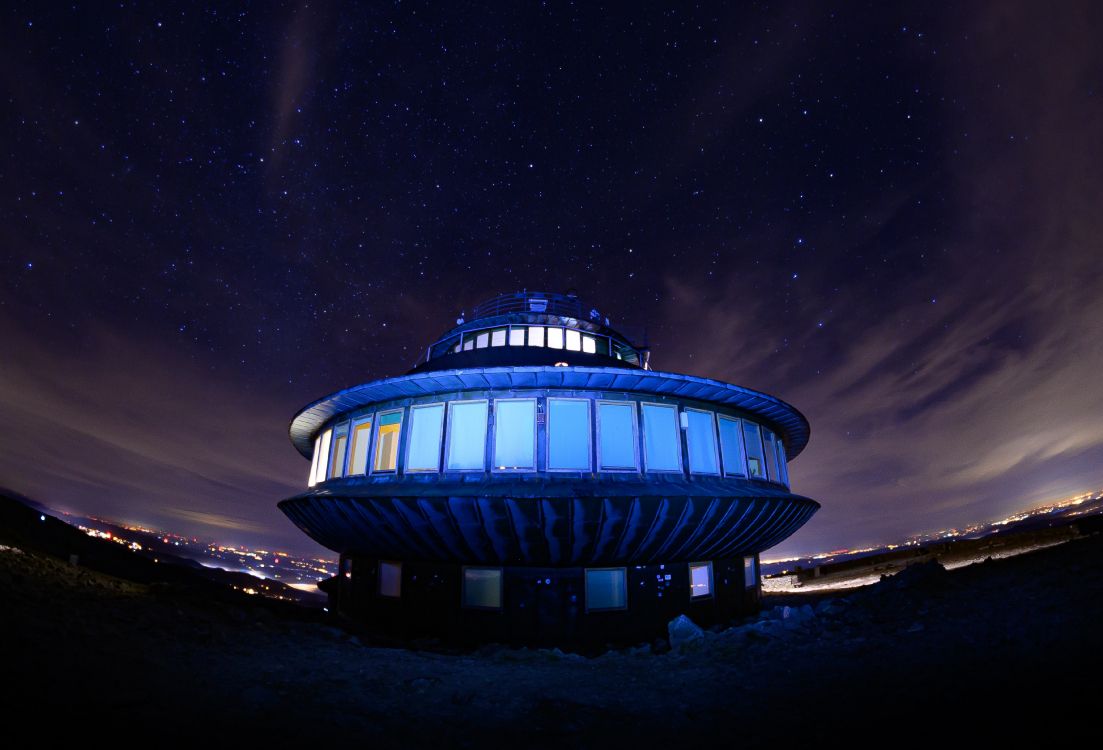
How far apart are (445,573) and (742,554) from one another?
10.4 metres

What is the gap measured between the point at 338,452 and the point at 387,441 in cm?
313

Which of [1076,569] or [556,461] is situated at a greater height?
[556,461]

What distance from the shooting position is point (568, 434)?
1430cm

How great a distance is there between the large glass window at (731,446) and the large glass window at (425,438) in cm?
920

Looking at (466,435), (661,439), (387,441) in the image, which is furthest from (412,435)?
Answer: (661,439)

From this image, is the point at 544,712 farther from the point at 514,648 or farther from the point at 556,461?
the point at 556,461

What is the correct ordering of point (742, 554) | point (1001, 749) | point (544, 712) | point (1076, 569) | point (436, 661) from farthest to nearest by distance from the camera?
point (742, 554) → point (436, 661) → point (1076, 569) → point (544, 712) → point (1001, 749)

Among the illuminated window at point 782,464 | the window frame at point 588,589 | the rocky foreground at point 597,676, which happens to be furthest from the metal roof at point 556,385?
the rocky foreground at point 597,676

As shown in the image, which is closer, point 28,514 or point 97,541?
point 28,514

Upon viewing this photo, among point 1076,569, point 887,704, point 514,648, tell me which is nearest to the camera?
point 887,704

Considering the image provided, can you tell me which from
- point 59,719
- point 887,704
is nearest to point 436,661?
point 59,719

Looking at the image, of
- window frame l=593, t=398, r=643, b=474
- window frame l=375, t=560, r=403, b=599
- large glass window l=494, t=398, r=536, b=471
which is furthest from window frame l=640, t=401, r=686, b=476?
window frame l=375, t=560, r=403, b=599

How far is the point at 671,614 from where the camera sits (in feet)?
47.4

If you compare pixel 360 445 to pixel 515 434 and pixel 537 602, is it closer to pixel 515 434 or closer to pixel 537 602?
pixel 515 434
